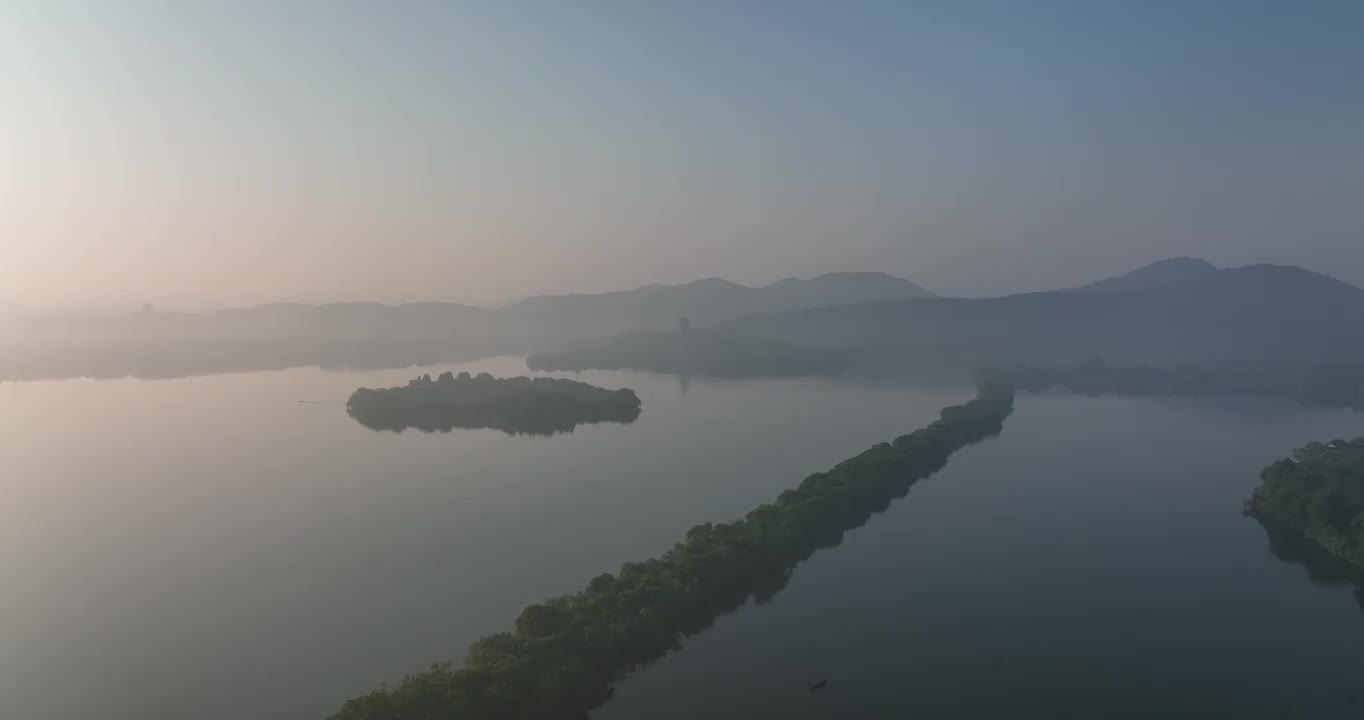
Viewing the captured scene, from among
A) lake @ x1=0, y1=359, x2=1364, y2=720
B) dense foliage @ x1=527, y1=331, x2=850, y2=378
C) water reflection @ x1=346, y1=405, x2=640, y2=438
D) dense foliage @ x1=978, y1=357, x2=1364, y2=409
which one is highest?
dense foliage @ x1=527, y1=331, x2=850, y2=378

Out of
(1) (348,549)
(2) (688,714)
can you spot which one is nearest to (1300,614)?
(2) (688,714)

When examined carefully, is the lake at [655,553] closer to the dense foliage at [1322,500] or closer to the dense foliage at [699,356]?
the dense foliage at [1322,500]

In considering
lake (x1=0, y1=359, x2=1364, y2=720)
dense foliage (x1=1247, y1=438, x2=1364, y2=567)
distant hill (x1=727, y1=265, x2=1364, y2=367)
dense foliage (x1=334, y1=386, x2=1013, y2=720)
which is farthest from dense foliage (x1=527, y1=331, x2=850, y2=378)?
dense foliage (x1=334, y1=386, x2=1013, y2=720)

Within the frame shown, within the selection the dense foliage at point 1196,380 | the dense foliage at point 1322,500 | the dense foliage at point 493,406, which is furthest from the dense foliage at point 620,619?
the dense foliage at point 1196,380

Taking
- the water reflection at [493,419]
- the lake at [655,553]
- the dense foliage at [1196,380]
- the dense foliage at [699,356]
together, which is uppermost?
the dense foliage at [699,356]

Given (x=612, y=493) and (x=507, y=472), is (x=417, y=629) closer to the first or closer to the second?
(x=612, y=493)

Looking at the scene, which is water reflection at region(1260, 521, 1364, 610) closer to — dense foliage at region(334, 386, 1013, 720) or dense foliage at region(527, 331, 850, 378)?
dense foliage at region(334, 386, 1013, 720)
